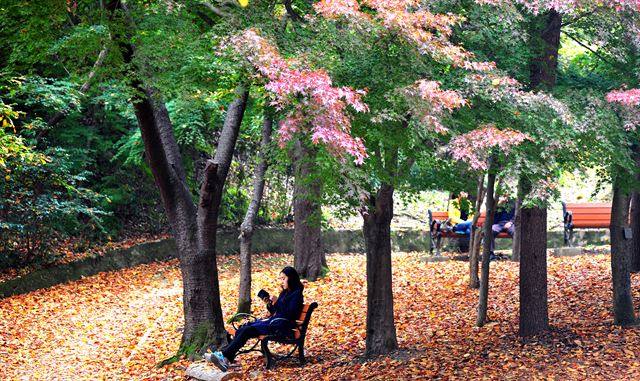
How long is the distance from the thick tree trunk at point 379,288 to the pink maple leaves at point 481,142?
2419 millimetres

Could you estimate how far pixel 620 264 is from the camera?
1023 cm

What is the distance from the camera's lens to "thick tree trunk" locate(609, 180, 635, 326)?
1008 cm

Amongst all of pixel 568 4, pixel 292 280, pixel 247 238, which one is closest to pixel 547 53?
pixel 568 4

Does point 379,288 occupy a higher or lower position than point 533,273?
lower

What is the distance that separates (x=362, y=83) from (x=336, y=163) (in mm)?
920

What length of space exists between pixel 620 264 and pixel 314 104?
5495 millimetres

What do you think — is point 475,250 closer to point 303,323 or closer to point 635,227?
point 635,227

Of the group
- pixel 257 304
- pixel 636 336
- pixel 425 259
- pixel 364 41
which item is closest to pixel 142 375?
pixel 257 304

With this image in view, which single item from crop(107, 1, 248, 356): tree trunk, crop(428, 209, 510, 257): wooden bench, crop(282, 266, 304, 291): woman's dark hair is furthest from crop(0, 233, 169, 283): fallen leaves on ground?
crop(282, 266, 304, 291): woman's dark hair

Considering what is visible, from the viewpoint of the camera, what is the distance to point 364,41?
7.63 metres

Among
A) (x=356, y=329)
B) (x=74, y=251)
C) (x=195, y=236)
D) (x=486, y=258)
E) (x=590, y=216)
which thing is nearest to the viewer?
(x=486, y=258)

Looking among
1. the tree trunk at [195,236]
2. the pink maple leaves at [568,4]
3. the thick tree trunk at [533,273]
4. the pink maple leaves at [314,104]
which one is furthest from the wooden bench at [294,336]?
the pink maple leaves at [568,4]

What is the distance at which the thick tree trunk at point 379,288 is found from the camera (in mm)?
9664

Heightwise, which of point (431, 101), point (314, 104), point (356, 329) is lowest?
point (356, 329)
